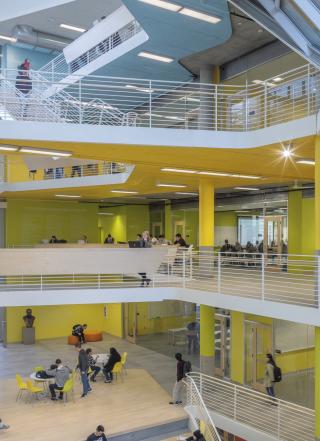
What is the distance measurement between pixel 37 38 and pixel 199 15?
24.6 ft

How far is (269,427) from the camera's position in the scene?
691 centimetres

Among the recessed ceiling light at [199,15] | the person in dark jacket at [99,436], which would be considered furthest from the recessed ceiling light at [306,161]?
the person in dark jacket at [99,436]

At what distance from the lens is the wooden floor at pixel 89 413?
23.0 feet

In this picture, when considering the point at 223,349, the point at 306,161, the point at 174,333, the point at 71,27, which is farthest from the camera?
the point at 174,333

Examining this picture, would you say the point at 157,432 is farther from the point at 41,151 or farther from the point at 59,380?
the point at 41,151

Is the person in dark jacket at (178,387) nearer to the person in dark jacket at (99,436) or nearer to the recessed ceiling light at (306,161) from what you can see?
the person in dark jacket at (99,436)

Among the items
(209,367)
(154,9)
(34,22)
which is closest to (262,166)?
(154,9)

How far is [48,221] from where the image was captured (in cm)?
1448

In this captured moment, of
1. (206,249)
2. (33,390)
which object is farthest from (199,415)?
(206,249)

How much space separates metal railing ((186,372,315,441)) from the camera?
21.9ft

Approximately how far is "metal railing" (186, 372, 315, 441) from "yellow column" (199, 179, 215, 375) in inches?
30.3

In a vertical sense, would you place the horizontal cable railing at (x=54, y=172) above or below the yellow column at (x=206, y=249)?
above

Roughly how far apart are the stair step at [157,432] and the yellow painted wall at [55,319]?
707cm

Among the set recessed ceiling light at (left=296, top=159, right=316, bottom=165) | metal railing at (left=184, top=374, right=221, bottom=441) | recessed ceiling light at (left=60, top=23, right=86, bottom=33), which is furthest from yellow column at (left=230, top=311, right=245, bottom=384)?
recessed ceiling light at (left=60, top=23, right=86, bottom=33)
